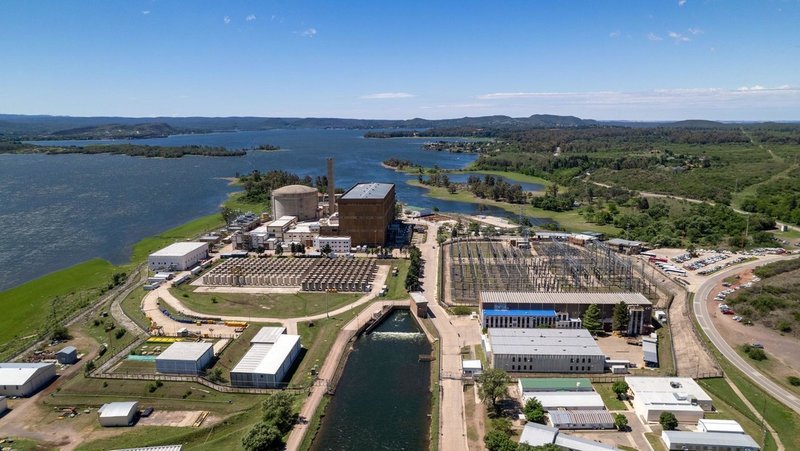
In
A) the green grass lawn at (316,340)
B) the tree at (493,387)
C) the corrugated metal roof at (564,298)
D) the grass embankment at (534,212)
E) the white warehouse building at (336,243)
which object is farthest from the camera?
the grass embankment at (534,212)

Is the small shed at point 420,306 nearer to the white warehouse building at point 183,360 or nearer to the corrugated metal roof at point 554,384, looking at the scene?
the corrugated metal roof at point 554,384

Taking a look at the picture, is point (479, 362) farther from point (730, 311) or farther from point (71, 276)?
point (71, 276)

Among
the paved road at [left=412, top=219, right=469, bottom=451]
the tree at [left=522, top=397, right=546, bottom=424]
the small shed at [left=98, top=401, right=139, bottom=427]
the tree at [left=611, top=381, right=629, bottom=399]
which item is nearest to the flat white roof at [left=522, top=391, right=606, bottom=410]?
the tree at [left=522, top=397, right=546, bottom=424]

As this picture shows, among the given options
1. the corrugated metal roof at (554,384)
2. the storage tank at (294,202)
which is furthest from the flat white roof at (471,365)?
the storage tank at (294,202)

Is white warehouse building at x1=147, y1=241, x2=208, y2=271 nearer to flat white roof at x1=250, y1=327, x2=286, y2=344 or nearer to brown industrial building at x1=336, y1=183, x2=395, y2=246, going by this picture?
brown industrial building at x1=336, y1=183, x2=395, y2=246

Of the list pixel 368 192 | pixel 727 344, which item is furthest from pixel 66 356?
pixel 727 344

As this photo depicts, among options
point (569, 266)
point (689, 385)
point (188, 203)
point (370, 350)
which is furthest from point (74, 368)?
point (188, 203)

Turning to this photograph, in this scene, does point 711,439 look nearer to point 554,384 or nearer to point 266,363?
point 554,384

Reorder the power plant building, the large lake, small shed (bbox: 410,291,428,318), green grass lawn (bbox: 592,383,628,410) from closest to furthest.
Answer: green grass lawn (bbox: 592,383,628,410)
the power plant building
small shed (bbox: 410,291,428,318)
the large lake
